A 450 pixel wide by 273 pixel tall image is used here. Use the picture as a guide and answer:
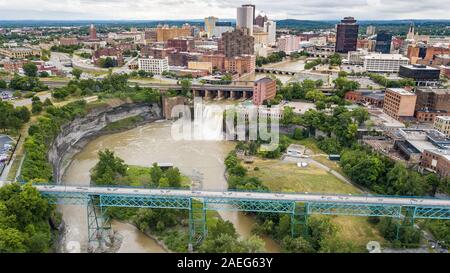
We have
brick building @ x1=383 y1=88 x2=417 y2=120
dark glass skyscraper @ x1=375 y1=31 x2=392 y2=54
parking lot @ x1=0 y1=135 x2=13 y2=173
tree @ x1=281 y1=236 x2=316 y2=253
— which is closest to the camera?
tree @ x1=281 y1=236 x2=316 y2=253

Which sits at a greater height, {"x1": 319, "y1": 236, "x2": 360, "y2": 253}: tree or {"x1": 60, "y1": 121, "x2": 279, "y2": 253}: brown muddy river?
{"x1": 319, "y1": 236, "x2": 360, "y2": 253}: tree

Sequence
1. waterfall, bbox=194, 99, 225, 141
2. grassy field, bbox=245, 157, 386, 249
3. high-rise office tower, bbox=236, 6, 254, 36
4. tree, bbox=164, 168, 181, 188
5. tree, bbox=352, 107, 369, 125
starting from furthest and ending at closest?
high-rise office tower, bbox=236, 6, 254, 36
waterfall, bbox=194, 99, 225, 141
tree, bbox=352, 107, 369, 125
tree, bbox=164, 168, 181, 188
grassy field, bbox=245, 157, 386, 249

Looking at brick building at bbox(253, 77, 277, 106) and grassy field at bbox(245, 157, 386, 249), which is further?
brick building at bbox(253, 77, 277, 106)

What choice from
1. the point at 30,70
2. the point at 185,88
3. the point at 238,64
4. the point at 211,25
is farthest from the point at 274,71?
the point at 211,25

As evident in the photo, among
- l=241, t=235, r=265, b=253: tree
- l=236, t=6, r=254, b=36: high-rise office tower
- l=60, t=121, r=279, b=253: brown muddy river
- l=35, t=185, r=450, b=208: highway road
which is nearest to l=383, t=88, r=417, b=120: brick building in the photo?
l=60, t=121, r=279, b=253: brown muddy river

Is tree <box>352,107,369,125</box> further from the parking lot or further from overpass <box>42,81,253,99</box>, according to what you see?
the parking lot

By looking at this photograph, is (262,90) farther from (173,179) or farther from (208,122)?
(173,179)
